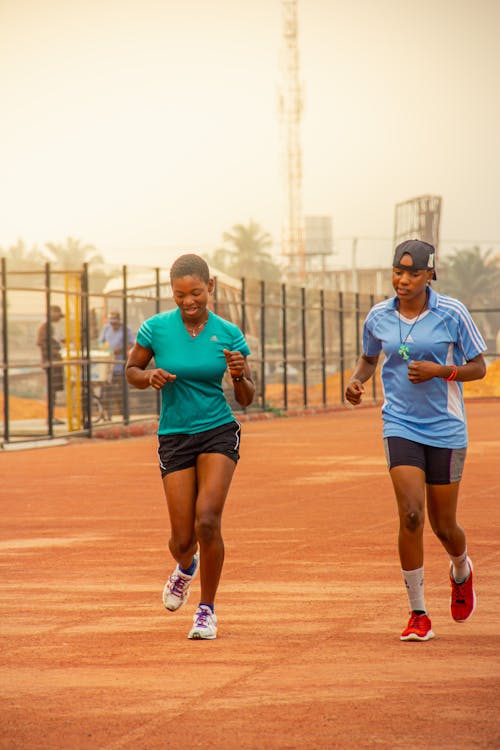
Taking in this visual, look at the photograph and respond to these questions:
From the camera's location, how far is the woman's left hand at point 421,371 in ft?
22.7

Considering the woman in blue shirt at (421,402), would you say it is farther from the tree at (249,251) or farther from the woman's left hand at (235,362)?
the tree at (249,251)

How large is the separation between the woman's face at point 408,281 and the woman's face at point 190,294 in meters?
0.96

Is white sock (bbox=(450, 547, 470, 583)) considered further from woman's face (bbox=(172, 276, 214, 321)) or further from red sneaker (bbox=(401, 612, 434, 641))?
woman's face (bbox=(172, 276, 214, 321))

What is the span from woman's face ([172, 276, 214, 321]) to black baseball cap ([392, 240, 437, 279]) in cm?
97

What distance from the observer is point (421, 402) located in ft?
23.3

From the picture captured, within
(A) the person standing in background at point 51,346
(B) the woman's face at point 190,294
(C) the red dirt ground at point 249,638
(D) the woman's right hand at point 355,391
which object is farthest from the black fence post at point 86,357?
(B) the woman's face at point 190,294

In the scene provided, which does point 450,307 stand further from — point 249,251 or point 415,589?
point 249,251

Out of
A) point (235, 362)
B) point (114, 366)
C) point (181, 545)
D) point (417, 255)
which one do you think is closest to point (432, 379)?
point (417, 255)

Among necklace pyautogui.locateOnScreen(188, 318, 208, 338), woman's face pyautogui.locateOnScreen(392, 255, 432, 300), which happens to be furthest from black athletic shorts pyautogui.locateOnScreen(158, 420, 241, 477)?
woman's face pyautogui.locateOnScreen(392, 255, 432, 300)

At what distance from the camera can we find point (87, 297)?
24.9 meters

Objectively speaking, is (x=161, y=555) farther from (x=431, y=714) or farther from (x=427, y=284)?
(x=431, y=714)

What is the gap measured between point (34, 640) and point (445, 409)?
2.34m

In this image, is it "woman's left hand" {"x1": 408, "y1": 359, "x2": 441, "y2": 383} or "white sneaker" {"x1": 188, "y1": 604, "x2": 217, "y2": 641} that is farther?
"white sneaker" {"x1": 188, "y1": 604, "x2": 217, "y2": 641}

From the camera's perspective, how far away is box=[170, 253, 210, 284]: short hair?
719 centimetres
